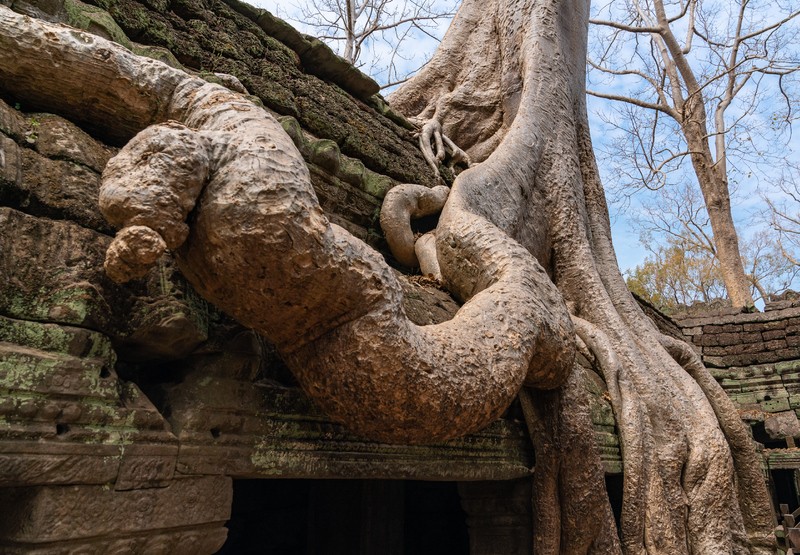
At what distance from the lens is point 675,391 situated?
3443 mm

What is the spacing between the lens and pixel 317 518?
10.6 ft

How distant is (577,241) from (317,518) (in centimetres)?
234

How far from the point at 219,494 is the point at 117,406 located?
32 cm

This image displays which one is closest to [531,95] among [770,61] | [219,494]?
[219,494]

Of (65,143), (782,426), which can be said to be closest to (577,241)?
(65,143)

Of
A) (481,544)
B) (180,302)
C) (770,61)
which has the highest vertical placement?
(770,61)

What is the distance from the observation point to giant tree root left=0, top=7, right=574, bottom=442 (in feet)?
3.99

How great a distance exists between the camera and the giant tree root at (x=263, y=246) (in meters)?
1.22

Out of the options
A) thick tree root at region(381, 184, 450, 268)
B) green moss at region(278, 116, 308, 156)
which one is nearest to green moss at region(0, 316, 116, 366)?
green moss at region(278, 116, 308, 156)

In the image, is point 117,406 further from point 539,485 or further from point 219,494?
point 539,485

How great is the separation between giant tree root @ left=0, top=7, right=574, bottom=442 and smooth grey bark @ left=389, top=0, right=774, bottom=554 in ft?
3.54

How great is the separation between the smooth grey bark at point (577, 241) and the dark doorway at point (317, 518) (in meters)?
1.09

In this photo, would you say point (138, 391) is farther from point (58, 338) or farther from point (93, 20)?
point (93, 20)

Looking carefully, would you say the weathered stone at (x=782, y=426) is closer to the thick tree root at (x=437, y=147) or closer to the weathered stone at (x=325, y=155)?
the thick tree root at (x=437, y=147)
